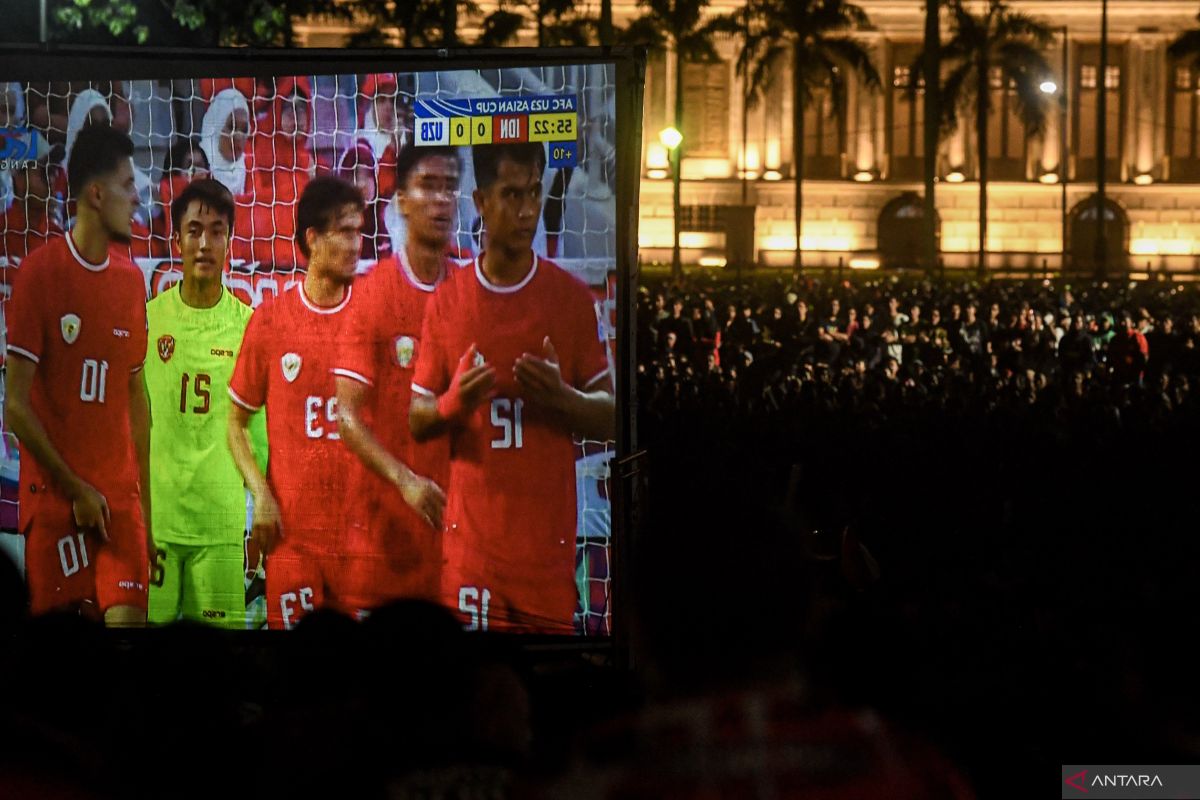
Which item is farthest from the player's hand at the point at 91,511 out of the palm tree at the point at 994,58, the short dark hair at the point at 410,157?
the palm tree at the point at 994,58

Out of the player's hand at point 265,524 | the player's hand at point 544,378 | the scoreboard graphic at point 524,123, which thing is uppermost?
the scoreboard graphic at point 524,123

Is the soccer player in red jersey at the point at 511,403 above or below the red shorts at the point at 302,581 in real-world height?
above

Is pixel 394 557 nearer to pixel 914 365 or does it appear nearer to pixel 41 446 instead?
pixel 41 446

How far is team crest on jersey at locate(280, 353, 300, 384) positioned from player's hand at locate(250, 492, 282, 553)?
1.58 ft

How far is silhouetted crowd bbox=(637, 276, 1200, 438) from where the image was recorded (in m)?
13.4

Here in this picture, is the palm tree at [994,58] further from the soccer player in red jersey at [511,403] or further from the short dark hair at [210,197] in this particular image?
the short dark hair at [210,197]

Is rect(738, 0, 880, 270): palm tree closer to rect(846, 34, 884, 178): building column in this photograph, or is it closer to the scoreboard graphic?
rect(846, 34, 884, 178): building column

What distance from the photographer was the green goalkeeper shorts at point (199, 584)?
265 inches

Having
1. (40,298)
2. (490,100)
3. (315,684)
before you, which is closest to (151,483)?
(40,298)

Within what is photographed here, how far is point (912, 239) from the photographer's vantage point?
7256 centimetres

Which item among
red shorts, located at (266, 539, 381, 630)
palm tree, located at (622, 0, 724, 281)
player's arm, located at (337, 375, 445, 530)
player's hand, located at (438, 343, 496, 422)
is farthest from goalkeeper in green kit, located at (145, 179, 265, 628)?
palm tree, located at (622, 0, 724, 281)

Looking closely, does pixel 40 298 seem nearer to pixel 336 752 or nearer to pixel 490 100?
pixel 490 100

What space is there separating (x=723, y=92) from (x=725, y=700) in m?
76.0

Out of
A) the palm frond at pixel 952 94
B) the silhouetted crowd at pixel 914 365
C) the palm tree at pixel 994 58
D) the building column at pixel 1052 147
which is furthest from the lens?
the building column at pixel 1052 147
